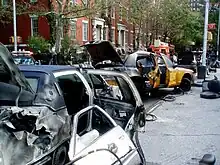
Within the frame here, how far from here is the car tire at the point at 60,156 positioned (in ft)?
9.50

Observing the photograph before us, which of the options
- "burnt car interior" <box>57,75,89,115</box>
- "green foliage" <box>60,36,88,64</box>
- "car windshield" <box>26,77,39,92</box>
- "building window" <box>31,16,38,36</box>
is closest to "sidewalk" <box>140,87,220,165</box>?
"burnt car interior" <box>57,75,89,115</box>

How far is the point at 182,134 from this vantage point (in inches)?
322

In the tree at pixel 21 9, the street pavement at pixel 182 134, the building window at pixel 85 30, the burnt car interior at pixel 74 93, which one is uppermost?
the tree at pixel 21 9

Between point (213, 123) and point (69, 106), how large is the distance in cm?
539

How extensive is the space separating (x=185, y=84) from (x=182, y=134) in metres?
7.99

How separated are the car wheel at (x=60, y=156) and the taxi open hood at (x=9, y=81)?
646mm

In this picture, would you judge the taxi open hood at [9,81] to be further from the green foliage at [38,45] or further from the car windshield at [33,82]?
A: the green foliage at [38,45]

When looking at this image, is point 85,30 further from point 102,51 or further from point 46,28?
point 102,51

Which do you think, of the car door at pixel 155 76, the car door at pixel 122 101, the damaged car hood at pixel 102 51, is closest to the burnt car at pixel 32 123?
the car door at pixel 122 101

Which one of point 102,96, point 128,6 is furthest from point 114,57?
point 128,6

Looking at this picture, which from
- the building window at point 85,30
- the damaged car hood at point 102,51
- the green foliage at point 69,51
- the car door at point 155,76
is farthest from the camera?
the building window at point 85,30

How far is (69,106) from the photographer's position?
522 centimetres

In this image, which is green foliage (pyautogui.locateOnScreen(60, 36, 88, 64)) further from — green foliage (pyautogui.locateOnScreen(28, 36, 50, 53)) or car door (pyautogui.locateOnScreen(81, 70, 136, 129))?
car door (pyautogui.locateOnScreen(81, 70, 136, 129))

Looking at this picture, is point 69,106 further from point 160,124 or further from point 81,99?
point 160,124
